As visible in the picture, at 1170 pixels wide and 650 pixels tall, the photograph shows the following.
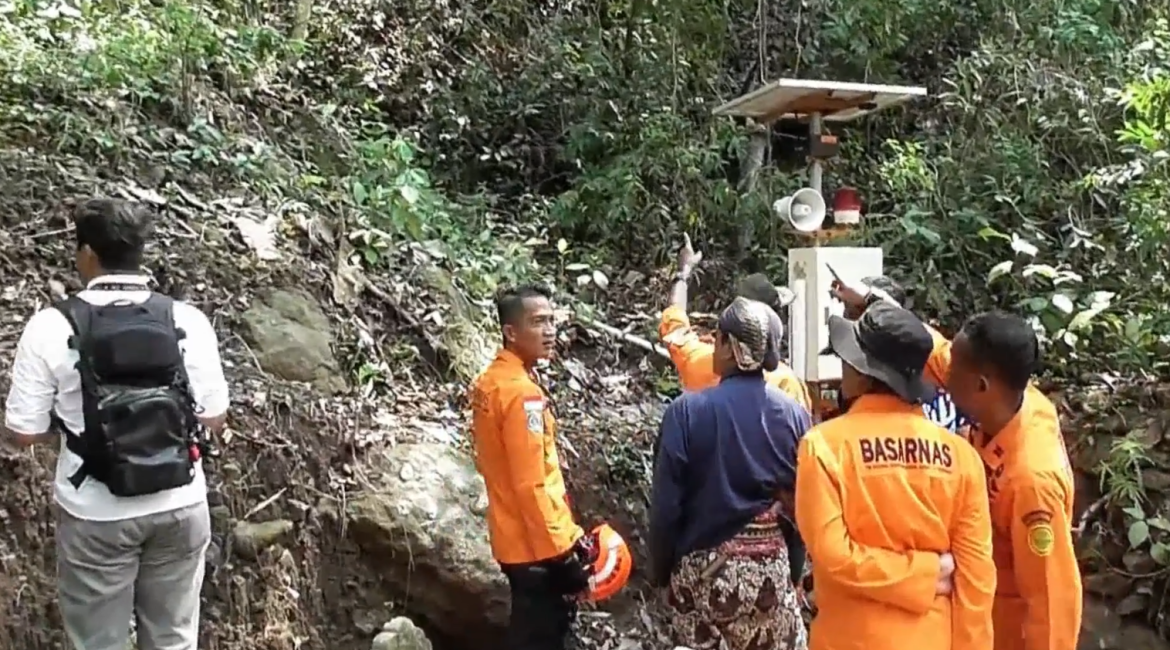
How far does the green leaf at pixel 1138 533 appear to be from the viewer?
5.51 meters

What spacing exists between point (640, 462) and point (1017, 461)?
12.0ft

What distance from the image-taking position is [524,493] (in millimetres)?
4086

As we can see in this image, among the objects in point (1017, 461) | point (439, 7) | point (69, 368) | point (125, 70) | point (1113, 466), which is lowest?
point (1113, 466)

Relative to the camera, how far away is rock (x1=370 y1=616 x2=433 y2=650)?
4758 millimetres

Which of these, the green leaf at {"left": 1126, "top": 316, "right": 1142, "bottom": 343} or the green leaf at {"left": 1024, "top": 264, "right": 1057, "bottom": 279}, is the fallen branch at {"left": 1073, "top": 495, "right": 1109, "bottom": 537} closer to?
the green leaf at {"left": 1126, "top": 316, "right": 1142, "bottom": 343}

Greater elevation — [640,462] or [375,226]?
[375,226]

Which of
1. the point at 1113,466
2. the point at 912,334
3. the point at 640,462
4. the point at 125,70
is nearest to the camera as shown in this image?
the point at 912,334

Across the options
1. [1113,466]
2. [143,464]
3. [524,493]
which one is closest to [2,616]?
[143,464]

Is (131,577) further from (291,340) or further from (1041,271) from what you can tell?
(1041,271)

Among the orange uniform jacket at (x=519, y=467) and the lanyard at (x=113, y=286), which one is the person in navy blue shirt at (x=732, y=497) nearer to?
the orange uniform jacket at (x=519, y=467)

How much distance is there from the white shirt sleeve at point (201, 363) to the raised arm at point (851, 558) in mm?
1906

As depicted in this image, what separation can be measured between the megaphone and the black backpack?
3.06 metres

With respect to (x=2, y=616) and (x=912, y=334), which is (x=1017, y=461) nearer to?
(x=912, y=334)

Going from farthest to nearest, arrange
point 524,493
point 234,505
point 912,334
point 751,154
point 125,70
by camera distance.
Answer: point 751,154
point 125,70
point 234,505
point 524,493
point 912,334
